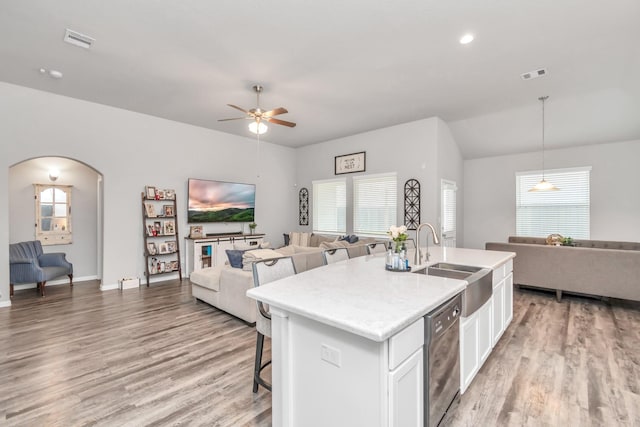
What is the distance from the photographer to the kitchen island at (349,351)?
133 cm

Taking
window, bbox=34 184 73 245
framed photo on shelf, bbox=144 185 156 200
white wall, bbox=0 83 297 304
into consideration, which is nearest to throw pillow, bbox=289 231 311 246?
white wall, bbox=0 83 297 304

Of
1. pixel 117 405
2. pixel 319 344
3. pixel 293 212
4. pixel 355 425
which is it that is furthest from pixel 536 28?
pixel 293 212

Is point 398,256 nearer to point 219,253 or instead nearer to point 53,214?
point 219,253

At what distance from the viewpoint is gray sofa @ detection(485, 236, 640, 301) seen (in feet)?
13.4

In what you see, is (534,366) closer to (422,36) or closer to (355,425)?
(355,425)

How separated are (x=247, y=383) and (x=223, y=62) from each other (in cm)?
343

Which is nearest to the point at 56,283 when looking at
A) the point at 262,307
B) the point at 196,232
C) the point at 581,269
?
the point at 196,232

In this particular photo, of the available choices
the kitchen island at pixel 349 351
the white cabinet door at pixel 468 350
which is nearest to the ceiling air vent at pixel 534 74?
the white cabinet door at pixel 468 350

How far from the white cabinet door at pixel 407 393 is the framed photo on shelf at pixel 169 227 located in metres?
5.53

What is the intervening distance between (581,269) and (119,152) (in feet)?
A: 25.2

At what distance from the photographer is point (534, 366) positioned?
2691 mm

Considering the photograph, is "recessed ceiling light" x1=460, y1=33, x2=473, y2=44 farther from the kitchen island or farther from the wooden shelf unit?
the wooden shelf unit

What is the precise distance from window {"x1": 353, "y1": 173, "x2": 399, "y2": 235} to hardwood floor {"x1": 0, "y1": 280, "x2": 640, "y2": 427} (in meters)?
2.94

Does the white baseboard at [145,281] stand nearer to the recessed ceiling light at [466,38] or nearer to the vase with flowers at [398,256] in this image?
the vase with flowers at [398,256]
